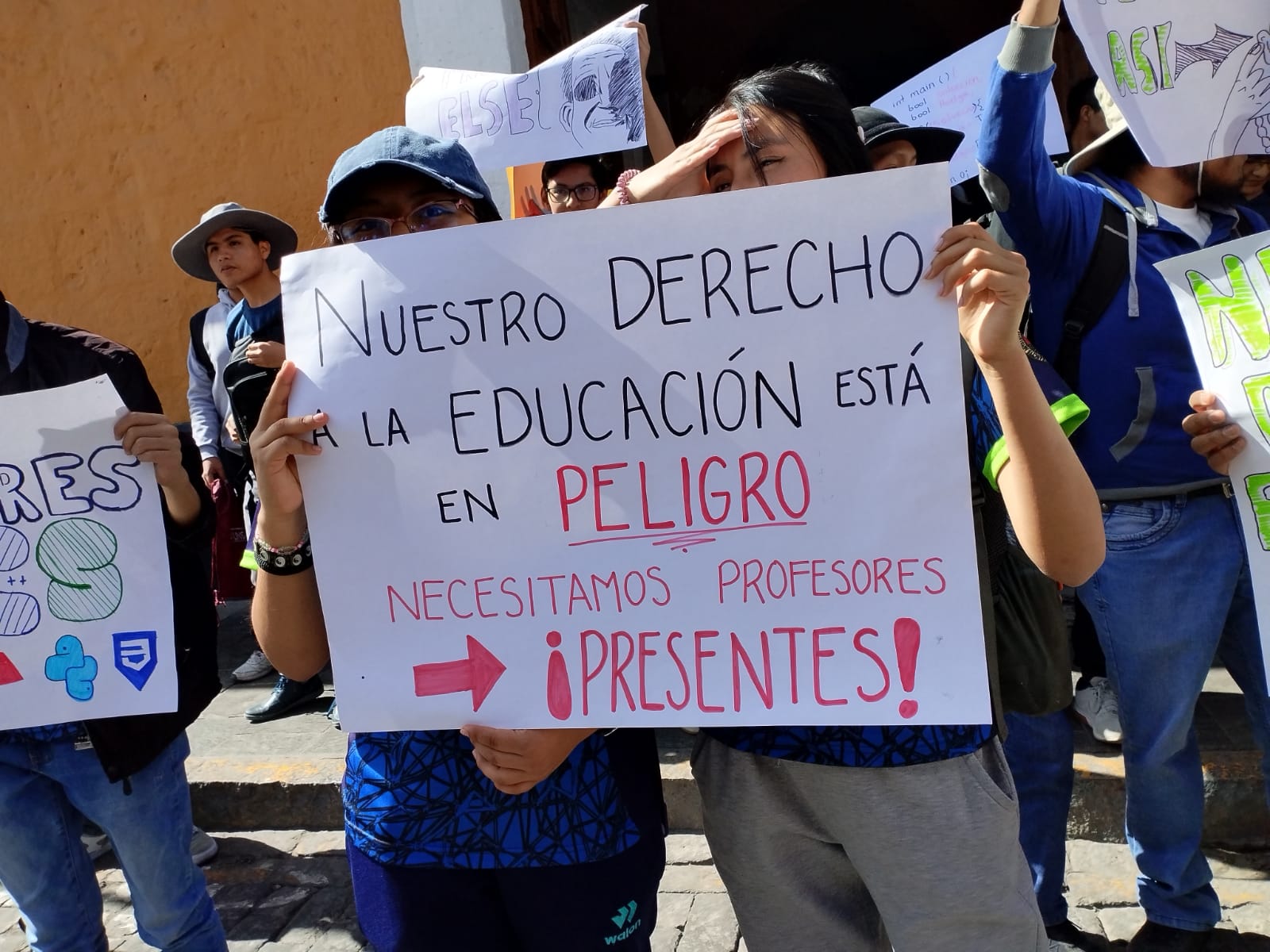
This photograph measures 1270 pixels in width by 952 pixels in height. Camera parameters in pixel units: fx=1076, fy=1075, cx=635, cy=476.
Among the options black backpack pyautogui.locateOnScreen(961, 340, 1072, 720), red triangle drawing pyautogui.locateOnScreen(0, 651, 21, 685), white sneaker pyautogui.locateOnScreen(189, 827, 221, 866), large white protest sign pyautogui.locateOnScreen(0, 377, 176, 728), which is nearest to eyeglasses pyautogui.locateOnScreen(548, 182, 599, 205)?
large white protest sign pyautogui.locateOnScreen(0, 377, 176, 728)

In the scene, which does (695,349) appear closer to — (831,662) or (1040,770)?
(831,662)

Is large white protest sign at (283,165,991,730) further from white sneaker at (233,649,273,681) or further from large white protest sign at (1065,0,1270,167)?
white sneaker at (233,649,273,681)

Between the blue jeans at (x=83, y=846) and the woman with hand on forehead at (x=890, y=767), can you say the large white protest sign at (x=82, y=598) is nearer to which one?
the blue jeans at (x=83, y=846)

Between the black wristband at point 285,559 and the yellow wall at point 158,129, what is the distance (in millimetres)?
3622

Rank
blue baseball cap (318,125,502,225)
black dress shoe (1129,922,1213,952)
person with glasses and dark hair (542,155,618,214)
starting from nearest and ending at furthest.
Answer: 1. blue baseball cap (318,125,502,225)
2. black dress shoe (1129,922,1213,952)
3. person with glasses and dark hair (542,155,618,214)

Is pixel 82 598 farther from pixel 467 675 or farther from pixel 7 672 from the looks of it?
pixel 467 675

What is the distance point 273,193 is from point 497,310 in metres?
4.06

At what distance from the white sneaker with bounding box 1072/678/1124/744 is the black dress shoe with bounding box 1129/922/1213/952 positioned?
0.77 m

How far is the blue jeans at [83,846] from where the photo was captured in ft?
7.11

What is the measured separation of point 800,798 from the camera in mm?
1508

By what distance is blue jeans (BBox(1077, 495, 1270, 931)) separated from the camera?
7.18ft

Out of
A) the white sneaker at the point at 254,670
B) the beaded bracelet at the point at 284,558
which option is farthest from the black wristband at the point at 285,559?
the white sneaker at the point at 254,670

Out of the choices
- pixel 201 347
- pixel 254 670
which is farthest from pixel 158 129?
pixel 254 670

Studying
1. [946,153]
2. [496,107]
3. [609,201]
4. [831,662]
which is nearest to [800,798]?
[831,662]
